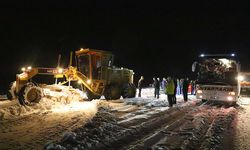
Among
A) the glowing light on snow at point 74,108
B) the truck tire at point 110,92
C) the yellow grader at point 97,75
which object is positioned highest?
the yellow grader at point 97,75

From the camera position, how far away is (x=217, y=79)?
61.8 ft

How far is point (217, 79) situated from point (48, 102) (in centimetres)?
1065

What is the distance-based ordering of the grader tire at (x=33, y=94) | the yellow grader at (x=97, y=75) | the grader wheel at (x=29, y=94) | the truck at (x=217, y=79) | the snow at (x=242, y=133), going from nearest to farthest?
the snow at (x=242, y=133)
the grader wheel at (x=29, y=94)
the grader tire at (x=33, y=94)
the truck at (x=217, y=79)
the yellow grader at (x=97, y=75)

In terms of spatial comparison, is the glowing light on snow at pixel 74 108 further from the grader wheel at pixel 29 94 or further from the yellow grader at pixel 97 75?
the yellow grader at pixel 97 75

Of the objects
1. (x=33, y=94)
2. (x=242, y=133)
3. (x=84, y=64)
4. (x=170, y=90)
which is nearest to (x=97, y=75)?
(x=84, y=64)

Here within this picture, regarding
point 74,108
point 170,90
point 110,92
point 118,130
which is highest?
point 170,90

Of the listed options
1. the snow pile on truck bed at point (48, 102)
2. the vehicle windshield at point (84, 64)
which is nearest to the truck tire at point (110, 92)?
the vehicle windshield at point (84, 64)

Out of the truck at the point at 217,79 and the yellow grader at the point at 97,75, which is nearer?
the truck at the point at 217,79

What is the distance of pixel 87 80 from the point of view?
18500 mm

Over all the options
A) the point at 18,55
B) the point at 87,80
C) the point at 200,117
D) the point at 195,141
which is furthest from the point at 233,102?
the point at 18,55

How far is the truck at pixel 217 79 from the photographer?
17859 millimetres

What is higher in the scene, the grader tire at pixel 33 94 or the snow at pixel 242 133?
the grader tire at pixel 33 94

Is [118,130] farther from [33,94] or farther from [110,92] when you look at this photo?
[110,92]

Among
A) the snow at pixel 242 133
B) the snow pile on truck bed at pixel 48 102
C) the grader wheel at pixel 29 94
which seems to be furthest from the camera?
the grader wheel at pixel 29 94
